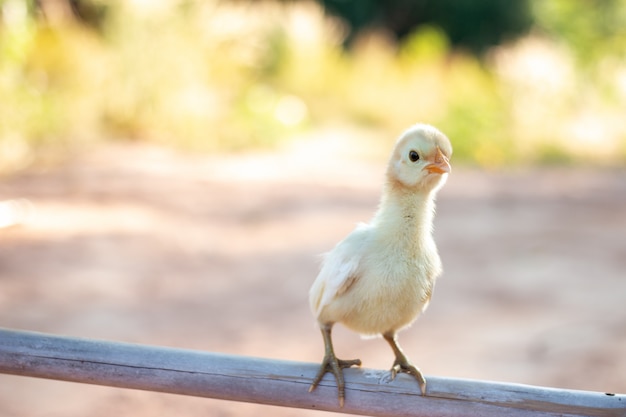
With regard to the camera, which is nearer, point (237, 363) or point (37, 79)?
point (237, 363)

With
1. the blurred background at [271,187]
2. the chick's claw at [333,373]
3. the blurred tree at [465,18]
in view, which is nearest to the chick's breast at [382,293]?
the chick's claw at [333,373]

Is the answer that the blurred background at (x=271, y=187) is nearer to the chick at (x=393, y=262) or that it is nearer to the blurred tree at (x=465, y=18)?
the blurred tree at (x=465, y=18)

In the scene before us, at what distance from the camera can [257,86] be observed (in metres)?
11.2

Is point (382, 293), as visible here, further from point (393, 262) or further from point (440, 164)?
point (440, 164)

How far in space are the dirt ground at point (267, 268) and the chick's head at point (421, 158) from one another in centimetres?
211

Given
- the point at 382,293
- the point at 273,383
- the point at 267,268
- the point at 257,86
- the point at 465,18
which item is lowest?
the point at 273,383

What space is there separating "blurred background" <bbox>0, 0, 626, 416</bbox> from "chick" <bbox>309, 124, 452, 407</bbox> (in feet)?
6.22

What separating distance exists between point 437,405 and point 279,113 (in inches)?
327

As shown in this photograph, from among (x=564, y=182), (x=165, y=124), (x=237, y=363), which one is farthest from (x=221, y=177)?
(x=237, y=363)

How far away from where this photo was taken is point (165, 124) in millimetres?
8953

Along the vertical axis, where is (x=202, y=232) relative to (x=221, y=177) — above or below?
below

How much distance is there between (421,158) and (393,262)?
0.26m

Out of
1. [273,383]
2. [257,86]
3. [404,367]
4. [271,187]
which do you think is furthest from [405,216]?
[257,86]

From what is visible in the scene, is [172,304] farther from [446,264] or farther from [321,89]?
[321,89]
